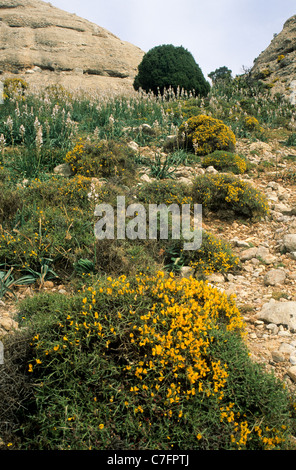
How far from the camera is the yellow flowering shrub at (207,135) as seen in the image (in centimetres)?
918

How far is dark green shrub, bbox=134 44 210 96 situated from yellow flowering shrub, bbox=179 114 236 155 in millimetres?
8434

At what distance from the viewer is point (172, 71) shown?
58.2 feet

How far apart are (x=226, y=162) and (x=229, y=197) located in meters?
2.47

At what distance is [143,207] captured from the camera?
17.7 feet

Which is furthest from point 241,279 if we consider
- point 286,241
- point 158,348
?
point 158,348

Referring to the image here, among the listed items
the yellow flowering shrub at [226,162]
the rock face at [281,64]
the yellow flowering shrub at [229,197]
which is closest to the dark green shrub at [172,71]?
the rock face at [281,64]

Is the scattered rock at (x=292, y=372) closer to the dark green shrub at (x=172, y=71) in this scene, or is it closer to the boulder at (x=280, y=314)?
the boulder at (x=280, y=314)

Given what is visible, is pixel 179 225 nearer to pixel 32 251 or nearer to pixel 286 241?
pixel 286 241

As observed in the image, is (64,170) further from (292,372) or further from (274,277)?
(292,372)

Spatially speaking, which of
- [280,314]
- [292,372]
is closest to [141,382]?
[292,372]

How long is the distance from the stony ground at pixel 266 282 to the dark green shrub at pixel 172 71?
11.5 meters

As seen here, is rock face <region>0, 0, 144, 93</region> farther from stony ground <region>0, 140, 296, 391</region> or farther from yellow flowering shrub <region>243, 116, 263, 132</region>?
stony ground <region>0, 140, 296, 391</region>

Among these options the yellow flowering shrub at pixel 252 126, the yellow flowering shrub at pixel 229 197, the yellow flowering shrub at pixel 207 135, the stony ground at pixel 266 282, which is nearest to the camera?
the stony ground at pixel 266 282

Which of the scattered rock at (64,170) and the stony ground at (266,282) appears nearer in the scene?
the stony ground at (266,282)
